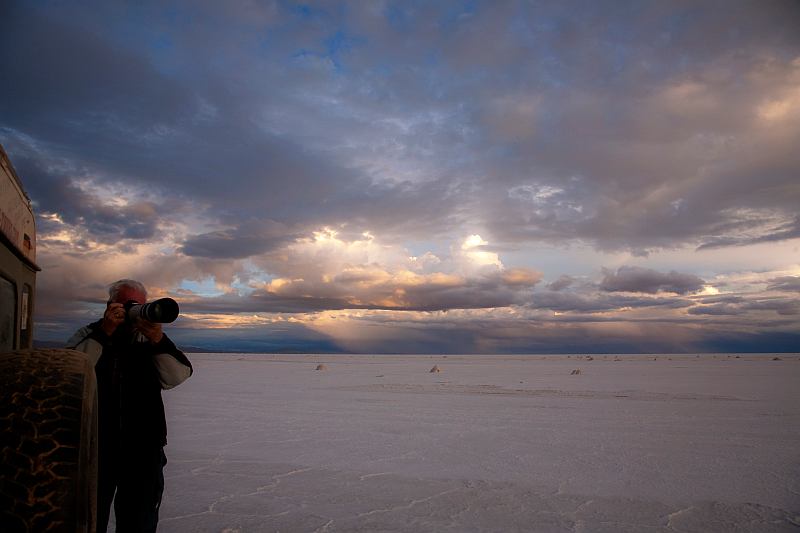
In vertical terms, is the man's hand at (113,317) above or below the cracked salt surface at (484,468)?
above

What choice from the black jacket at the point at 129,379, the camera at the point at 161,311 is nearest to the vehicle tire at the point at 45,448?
the camera at the point at 161,311

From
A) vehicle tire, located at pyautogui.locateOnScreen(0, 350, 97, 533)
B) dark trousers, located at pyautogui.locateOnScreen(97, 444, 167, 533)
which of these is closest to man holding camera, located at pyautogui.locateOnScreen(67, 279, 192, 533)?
dark trousers, located at pyautogui.locateOnScreen(97, 444, 167, 533)

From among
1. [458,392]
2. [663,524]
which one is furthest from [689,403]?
[663,524]

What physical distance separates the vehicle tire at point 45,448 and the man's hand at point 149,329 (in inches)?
21.3

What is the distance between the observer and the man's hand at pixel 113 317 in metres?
2.75

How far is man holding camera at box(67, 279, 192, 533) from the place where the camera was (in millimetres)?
2740

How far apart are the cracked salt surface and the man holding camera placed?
1.09 meters

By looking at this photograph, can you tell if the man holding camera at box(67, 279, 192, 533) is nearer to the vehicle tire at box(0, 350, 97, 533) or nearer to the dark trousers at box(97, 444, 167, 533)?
the dark trousers at box(97, 444, 167, 533)

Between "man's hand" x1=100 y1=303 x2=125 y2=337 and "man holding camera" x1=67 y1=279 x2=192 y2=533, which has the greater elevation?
"man's hand" x1=100 y1=303 x2=125 y2=337

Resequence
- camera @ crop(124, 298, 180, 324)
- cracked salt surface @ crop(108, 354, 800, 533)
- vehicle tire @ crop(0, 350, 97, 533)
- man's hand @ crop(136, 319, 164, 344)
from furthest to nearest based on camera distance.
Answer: cracked salt surface @ crop(108, 354, 800, 533), man's hand @ crop(136, 319, 164, 344), camera @ crop(124, 298, 180, 324), vehicle tire @ crop(0, 350, 97, 533)

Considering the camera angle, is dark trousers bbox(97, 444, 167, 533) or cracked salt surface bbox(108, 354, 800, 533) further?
cracked salt surface bbox(108, 354, 800, 533)

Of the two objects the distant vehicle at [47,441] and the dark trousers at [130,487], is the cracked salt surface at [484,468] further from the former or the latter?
the distant vehicle at [47,441]

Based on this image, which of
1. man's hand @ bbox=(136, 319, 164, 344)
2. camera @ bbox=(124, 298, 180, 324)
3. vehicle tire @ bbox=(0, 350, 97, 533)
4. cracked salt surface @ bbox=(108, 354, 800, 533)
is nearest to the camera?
vehicle tire @ bbox=(0, 350, 97, 533)

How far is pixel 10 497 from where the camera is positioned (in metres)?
1.81
